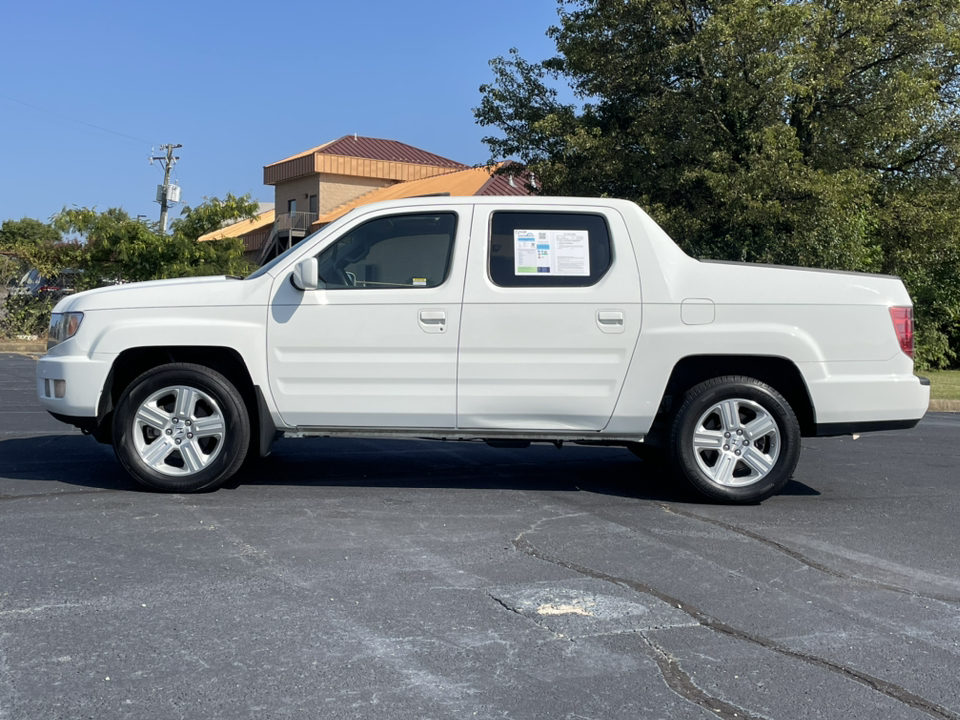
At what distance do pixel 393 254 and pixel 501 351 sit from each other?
96 centimetres

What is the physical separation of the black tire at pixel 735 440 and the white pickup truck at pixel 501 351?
0.04ft

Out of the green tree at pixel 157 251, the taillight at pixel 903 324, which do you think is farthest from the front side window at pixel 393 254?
the green tree at pixel 157 251

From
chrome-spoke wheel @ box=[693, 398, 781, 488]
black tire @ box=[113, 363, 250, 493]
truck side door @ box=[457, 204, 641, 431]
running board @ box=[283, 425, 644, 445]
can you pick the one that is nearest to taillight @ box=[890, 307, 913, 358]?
chrome-spoke wheel @ box=[693, 398, 781, 488]

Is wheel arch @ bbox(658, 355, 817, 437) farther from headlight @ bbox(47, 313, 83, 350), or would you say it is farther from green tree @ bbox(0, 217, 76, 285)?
green tree @ bbox(0, 217, 76, 285)

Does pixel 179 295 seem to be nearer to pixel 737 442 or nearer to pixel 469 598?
pixel 469 598

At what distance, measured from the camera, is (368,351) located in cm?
640

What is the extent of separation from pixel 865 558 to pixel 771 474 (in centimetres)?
124

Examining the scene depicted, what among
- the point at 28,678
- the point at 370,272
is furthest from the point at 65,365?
the point at 28,678

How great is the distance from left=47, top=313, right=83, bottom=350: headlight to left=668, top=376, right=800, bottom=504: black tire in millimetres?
3914

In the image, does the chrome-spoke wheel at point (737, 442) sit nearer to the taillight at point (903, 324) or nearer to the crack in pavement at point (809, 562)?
the crack in pavement at point (809, 562)

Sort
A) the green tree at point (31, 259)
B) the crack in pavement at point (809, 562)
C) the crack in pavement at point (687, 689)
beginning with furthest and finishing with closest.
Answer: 1. the green tree at point (31, 259)
2. the crack in pavement at point (809, 562)
3. the crack in pavement at point (687, 689)

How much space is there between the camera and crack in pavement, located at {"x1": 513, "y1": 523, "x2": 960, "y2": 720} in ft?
11.0

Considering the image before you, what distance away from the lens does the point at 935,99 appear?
1995cm

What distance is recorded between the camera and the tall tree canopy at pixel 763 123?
1828 centimetres
